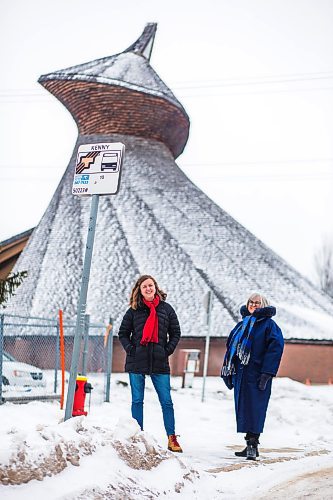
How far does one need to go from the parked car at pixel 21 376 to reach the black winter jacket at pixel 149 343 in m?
5.36

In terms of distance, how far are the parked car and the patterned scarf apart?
546cm

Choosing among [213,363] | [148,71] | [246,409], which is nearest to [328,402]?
[213,363]

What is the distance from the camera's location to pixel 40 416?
993 cm

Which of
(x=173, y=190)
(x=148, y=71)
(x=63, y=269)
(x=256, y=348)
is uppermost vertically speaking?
(x=148, y=71)

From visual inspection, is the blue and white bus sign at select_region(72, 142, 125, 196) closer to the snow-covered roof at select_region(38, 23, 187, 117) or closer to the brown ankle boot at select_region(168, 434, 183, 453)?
→ the brown ankle boot at select_region(168, 434, 183, 453)

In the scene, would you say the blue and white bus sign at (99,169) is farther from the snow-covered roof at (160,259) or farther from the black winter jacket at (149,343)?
the snow-covered roof at (160,259)

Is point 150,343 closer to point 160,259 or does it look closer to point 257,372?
point 257,372

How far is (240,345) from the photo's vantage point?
7.63 metres

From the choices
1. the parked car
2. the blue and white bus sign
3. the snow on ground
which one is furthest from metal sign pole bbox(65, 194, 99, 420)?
the parked car

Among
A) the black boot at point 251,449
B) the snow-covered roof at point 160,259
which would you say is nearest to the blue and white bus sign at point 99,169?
the black boot at point 251,449

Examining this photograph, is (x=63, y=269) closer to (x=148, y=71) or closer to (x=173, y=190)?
(x=173, y=190)

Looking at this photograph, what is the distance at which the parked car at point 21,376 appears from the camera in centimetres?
1239

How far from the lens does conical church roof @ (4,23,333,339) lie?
20578mm

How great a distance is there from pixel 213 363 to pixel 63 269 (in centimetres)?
463
